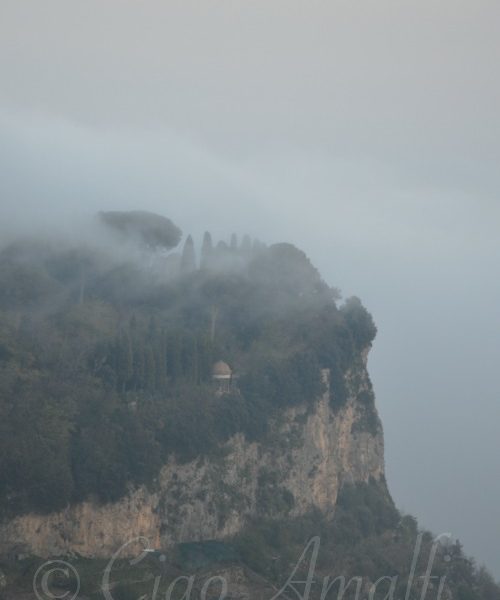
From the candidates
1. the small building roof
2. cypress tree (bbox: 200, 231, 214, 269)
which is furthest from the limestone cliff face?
cypress tree (bbox: 200, 231, 214, 269)

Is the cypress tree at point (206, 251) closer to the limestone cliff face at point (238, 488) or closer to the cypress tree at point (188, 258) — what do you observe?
the cypress tree at point (188, 258)

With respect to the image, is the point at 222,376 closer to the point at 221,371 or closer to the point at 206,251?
the point at 221,371

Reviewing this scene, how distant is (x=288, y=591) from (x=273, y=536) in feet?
14.4

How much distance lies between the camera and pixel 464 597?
5950 cm

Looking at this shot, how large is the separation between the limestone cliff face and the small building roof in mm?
3623

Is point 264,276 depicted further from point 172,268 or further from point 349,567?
point 349,567

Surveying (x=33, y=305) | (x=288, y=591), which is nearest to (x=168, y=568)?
(x=288, y=591)

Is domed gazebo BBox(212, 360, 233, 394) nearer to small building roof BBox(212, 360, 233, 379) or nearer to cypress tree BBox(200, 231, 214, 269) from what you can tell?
small building roof BBox(212, 360, 233, 379)

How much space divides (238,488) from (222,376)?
6.46 metres

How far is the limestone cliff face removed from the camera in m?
51.5

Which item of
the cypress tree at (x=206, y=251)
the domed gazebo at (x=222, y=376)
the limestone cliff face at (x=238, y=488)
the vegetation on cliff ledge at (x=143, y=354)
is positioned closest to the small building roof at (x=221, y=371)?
the domed gazebo at (x=222, y=376)

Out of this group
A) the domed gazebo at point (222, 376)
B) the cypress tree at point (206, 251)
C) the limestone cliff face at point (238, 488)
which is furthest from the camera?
the cypress tree at point (206, 251)

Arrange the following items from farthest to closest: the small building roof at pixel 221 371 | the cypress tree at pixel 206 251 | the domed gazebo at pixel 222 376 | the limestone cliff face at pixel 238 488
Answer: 1. the cypress tree at pixel 206 251
2. the small building roof at pixel 221 371
3. the domed gazebo at pixel 222 376
4. the limestone cliff face at pixel 238 488

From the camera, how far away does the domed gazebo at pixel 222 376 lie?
203ft
